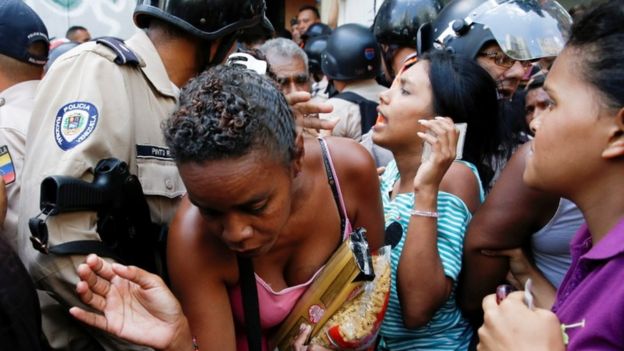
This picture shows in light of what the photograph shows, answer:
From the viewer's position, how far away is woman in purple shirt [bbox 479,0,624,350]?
48.2 inches

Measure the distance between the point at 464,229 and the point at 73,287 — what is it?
1327mm

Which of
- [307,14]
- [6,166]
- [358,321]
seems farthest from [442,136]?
[307,14]

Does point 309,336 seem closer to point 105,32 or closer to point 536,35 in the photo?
point 536,35

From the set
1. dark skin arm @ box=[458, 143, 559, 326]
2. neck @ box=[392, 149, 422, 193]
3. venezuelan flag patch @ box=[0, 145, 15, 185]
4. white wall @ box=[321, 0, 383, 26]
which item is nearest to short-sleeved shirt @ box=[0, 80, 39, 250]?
venezuelan flag patch @ box=[0, 145, 15, 185]

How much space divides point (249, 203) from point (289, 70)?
2.74 meters

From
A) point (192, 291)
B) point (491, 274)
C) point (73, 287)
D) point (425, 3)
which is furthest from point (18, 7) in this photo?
point (425, 3)

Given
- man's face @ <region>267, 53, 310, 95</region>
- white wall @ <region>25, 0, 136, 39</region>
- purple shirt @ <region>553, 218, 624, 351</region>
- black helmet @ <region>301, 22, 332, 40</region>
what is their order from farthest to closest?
black helmet @ <region>301, 22, 332, 40</region>
white wall @ <region>25, 0, 136, 39</region>
man's face @ <region>267, 53, 310, 95</region>
purple shirt @ <region>553, 218, 624, 351</region>

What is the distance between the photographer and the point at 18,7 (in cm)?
276

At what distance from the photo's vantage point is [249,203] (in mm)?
1453

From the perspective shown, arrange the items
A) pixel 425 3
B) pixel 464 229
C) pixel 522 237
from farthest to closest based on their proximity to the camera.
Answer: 1. pixel 425 3
2. pixel 464 229
3. pixel 522 237

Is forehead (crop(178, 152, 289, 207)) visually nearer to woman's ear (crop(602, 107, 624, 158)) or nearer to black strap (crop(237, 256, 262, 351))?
black strap (crop(237, 256, 262, 351))

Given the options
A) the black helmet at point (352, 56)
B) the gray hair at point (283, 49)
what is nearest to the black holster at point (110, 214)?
the gray hair at point (283, 49)

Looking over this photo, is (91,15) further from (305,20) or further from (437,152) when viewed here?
(437,152)

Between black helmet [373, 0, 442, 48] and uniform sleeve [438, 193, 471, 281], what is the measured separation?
236 cm
